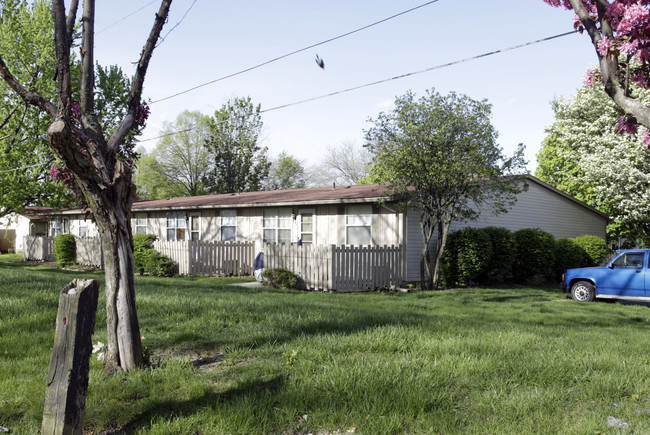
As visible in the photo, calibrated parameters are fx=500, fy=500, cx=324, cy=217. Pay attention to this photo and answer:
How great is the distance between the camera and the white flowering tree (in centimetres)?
2239

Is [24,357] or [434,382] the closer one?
[434,382]

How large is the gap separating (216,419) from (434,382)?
1871mm

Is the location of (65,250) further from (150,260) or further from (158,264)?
(158,264)

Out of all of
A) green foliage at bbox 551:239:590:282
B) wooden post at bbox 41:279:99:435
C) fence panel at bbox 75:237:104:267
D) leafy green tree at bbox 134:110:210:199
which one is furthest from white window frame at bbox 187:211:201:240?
leafy green tree at bbox 134:110:210:199

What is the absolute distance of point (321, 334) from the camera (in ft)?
19.8

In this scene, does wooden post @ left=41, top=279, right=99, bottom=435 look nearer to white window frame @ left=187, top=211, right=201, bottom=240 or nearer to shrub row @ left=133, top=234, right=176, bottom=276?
shrub row @ left=133, top=234, right=176, bottom=276

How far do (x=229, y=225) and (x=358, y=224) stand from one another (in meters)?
7.08

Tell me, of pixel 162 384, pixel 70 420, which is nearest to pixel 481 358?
pixel 162 384

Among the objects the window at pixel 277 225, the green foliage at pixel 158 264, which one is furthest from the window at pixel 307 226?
the green foliage at pixel 158 264

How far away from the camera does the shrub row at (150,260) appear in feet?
63.3

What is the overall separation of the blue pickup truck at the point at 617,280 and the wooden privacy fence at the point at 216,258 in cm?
1116

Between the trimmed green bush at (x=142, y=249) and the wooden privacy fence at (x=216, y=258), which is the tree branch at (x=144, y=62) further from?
the trimmed green bush at (x=142, y=249)

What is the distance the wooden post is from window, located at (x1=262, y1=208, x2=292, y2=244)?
16174 millimetres

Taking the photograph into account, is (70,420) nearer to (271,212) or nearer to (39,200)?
(271,212)
